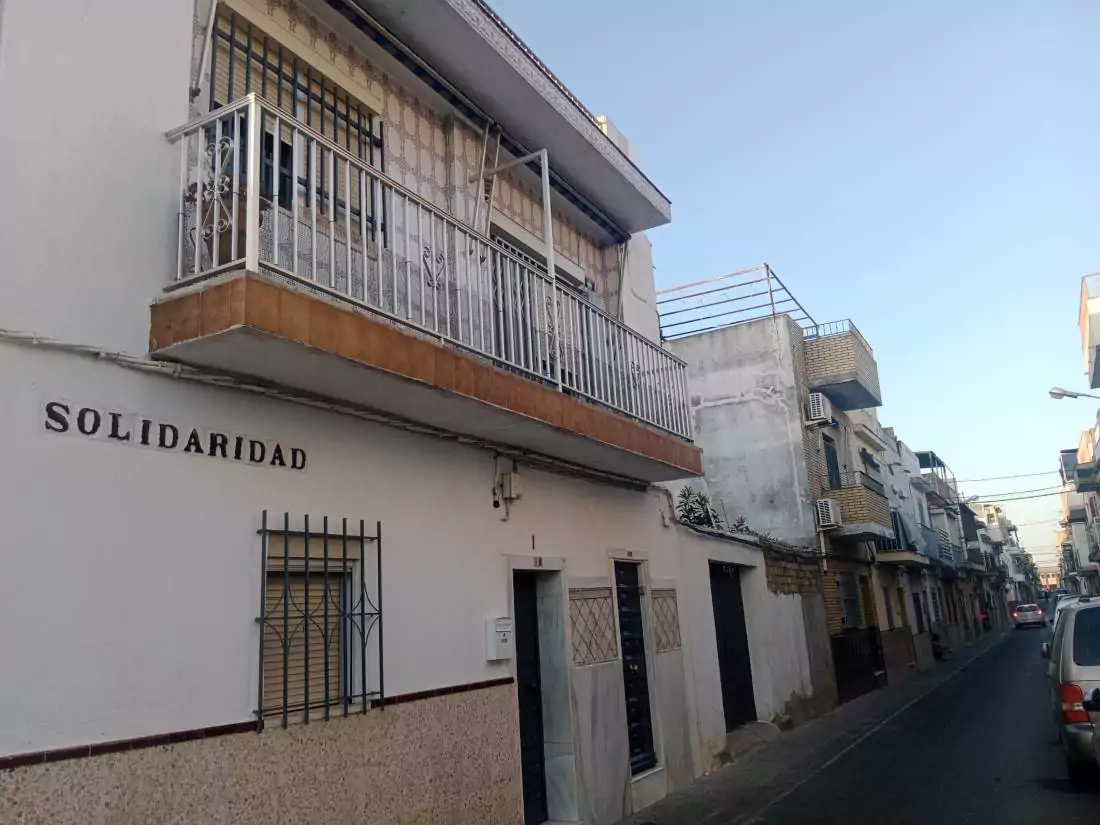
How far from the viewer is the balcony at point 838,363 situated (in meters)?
18.5

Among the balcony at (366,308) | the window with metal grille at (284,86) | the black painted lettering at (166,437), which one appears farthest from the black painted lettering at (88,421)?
the window with metal grille at (284,86)

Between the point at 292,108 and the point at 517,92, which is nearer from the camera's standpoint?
the point at 292,108

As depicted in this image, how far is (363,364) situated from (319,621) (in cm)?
163

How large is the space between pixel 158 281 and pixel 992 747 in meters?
10.9

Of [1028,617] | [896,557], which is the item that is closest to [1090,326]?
[896,557]

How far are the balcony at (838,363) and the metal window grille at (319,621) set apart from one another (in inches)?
589

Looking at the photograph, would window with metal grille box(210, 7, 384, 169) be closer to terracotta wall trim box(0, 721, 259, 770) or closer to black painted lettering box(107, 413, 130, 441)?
black painted lettering box(107, 413, 130, 441)

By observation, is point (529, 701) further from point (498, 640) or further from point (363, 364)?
point (363, 364)

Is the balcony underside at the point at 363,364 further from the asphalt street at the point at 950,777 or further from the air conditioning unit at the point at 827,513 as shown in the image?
the air conditioning unit at the point at 827,513

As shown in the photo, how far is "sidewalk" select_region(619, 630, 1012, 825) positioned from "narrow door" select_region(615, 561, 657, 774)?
51 centimetres

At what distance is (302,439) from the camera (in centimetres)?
518

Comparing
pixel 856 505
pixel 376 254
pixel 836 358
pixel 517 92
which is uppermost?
pixel 836 358

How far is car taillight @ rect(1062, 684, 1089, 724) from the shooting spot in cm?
716

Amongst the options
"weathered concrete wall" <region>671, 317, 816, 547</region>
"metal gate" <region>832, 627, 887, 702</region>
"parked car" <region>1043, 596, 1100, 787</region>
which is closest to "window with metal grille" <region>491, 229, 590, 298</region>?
"parked car" <region>1043, 596, 1100, 787</region>
